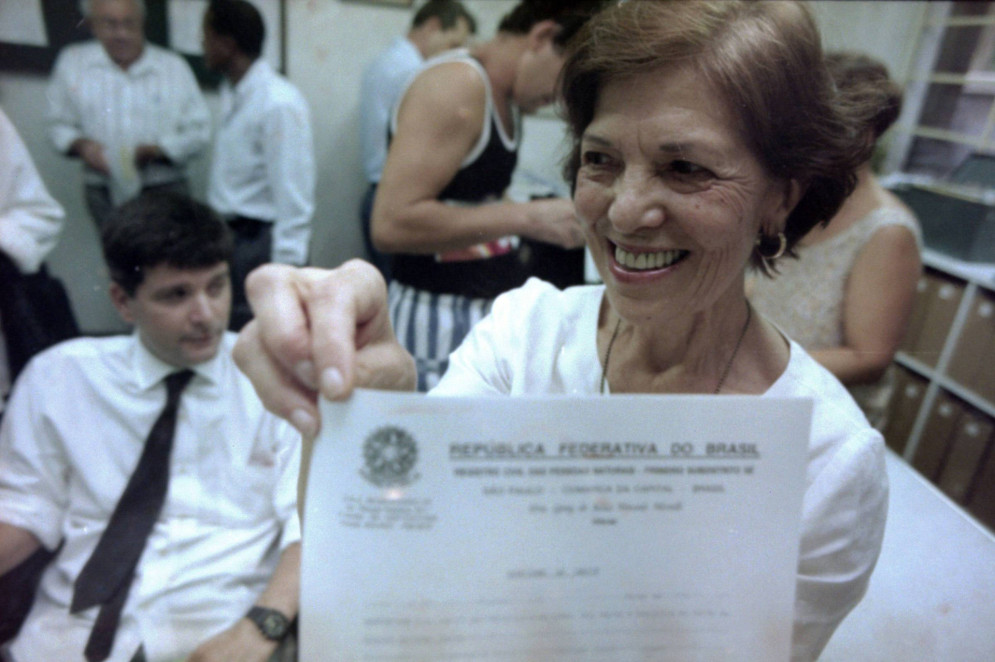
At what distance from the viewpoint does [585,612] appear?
0.42m

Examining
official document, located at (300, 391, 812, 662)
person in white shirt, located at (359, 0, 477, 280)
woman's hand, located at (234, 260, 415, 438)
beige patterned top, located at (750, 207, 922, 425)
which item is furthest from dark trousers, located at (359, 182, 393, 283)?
beige patterned top, located at (750, 207, 922, 425)

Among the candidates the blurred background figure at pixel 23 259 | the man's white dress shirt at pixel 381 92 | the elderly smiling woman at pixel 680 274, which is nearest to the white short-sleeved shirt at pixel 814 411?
the elderly smiling woman at pixel 680 274

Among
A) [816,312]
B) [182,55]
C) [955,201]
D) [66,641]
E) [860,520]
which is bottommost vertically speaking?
[66,641]

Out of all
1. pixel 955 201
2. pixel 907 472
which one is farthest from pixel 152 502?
pixel 955 201

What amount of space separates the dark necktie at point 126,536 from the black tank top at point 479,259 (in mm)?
320

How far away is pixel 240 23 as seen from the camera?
64cm

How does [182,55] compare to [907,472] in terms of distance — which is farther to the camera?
[907,472]

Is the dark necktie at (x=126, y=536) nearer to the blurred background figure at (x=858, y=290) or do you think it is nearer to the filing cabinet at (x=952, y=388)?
the blurred background figure at (x=858, y=290)

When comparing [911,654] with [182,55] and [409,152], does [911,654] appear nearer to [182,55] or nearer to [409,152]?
[409,152]

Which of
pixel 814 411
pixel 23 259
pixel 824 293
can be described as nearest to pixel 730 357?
pixel 814 411

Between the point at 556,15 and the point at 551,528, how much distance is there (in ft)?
1.69

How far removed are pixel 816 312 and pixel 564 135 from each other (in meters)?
0.40

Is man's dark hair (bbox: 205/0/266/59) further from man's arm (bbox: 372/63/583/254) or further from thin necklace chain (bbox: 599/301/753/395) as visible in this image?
thin necklace chain (bbox: 599/301/753/395)

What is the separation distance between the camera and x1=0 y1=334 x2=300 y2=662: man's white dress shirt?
1.99ft
